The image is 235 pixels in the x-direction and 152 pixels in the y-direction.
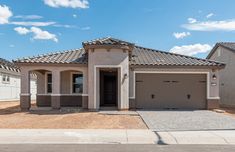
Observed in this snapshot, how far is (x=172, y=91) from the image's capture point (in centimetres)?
2455

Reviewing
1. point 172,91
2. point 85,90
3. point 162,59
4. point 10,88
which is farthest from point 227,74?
point 10,88

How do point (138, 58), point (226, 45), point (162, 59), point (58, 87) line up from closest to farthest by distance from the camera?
point (58, 87), point (162, 59), point (138, 58), point (226, 45)

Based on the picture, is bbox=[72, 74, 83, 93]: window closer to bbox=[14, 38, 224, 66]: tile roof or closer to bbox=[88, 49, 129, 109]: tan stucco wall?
bbox=[14, 38, 224, 66]: tile roof

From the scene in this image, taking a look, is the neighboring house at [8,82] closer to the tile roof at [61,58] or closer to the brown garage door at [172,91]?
the tile roof at [61,58]

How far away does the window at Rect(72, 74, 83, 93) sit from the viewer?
25516 millimetres

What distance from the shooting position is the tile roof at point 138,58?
2314 centimetres

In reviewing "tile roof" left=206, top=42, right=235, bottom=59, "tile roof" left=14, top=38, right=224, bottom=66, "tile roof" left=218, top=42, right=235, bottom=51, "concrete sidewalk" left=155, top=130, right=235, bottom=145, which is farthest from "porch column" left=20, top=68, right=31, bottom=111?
"tile roof" left=218, top=42, right=235, bottom=51

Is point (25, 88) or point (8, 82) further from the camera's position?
point (8, 82)

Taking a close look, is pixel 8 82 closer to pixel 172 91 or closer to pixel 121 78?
pixel 121 78

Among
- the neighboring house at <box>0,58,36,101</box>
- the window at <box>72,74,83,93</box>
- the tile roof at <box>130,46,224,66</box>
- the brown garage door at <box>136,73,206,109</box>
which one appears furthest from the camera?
the neighboring house at <box>0,58,36,101</box>

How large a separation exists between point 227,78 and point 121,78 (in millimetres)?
12260

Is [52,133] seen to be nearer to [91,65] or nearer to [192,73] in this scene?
[91,65]

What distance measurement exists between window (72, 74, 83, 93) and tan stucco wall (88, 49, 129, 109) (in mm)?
2893
